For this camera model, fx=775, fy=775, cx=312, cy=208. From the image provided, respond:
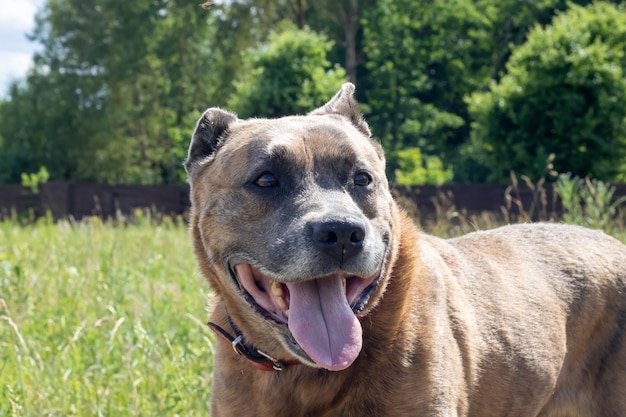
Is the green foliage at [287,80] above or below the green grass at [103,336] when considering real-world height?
above

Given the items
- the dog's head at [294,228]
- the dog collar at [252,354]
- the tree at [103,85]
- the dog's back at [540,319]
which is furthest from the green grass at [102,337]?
the tree at [103,85]

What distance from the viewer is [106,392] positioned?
163 inches

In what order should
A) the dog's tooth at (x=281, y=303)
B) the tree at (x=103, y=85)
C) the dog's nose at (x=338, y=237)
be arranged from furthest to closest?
the tree at (x=103, y=85), the dog's tooth at (x=281, y=303), the dog's nose at (x=338, y=237)

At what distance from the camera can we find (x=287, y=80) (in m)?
22.7

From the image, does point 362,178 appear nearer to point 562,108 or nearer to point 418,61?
point 562,108

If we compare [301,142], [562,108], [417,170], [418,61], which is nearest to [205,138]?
[301,142]

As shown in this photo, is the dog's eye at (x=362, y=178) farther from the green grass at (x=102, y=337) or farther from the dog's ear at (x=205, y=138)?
the green grass at (x=102, y=337)

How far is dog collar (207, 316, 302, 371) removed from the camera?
3092 mm

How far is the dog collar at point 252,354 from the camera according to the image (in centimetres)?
309

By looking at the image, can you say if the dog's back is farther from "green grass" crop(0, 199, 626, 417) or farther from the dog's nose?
"green grass" crop(0, 199, 626, 417)

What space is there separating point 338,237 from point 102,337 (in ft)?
9.40

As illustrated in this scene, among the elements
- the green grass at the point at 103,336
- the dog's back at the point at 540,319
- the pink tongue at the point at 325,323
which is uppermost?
the pink tongue at the point at 325,323

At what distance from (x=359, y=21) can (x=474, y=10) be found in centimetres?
584

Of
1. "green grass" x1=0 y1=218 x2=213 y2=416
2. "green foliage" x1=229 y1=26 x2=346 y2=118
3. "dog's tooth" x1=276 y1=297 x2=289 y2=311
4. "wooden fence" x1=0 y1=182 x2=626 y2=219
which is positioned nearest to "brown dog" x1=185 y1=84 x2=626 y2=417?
"dog's tooth" x1=276 y1=297 x2=289 y2=311
